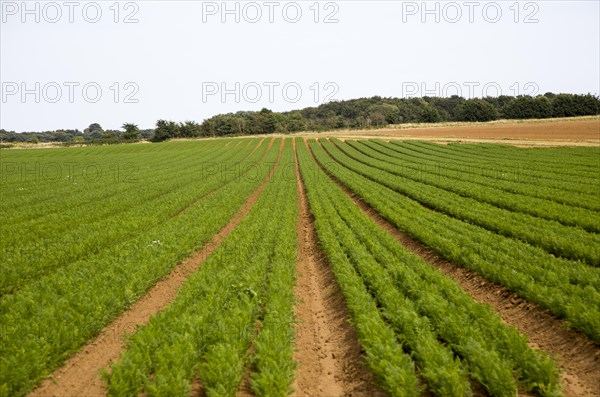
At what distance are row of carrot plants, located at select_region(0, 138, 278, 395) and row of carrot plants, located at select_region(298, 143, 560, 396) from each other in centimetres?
572

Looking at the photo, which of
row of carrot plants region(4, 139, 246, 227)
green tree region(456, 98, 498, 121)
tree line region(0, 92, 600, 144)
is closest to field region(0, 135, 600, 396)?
row of carrot plants region(4, 139, 246, 227)

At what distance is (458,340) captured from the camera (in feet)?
20.2

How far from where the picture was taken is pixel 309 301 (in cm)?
943

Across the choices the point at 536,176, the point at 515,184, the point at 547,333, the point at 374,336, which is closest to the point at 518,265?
the point at 547,333

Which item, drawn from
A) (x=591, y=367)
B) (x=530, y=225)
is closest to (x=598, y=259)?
(x=530, y=225)

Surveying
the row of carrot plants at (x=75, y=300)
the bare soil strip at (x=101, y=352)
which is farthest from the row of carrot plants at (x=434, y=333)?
the row of carrot plants at (x=75, y=300)

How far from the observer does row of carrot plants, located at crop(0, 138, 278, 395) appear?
5762 millimetres

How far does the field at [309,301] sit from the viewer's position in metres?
5.44

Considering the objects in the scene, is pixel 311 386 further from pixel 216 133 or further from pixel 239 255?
pixel 216 133

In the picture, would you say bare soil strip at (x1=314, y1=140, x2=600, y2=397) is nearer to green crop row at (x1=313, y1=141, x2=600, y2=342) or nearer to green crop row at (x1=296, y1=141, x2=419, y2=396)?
green crop row at (x1=313, y1=141, x2=600, y2=342)

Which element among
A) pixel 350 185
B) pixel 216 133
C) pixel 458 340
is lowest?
pixel 458 340

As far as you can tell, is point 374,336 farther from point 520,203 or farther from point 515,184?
point 515,184

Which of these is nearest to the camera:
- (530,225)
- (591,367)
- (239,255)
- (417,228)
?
(591,367)

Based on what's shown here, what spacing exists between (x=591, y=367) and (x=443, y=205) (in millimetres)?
12385
